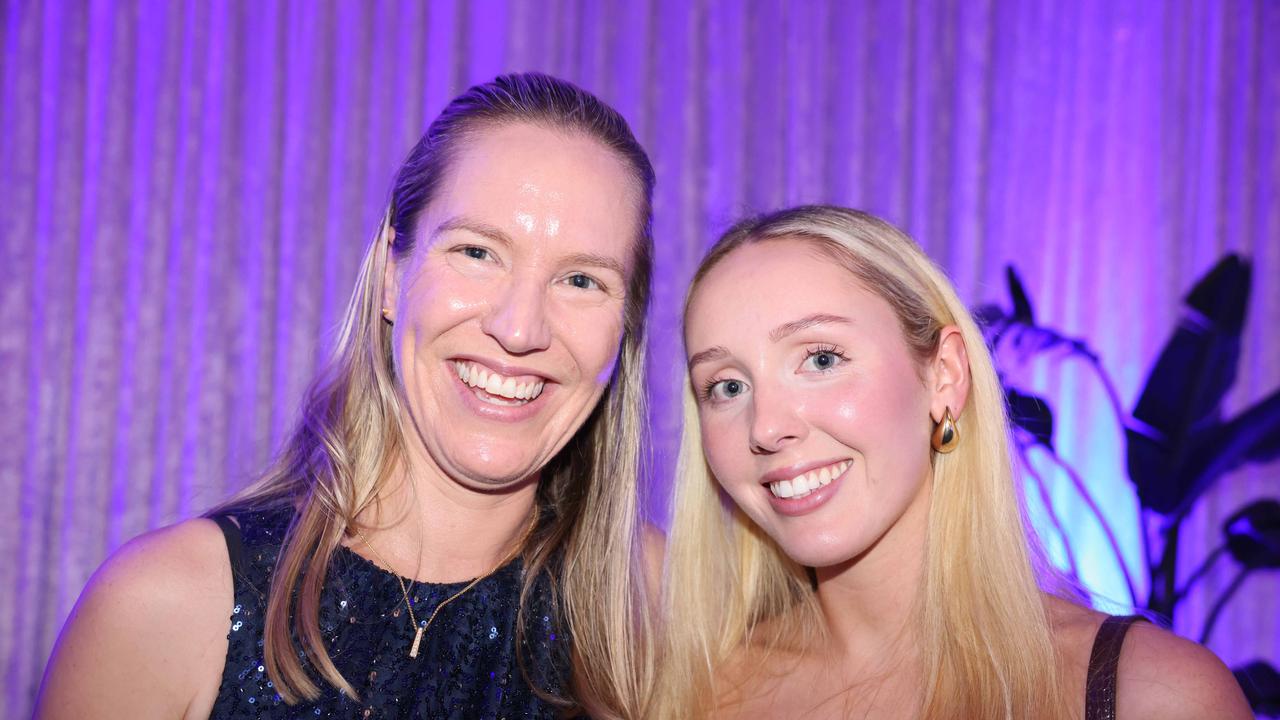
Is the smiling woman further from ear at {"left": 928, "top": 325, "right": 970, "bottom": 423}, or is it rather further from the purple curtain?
the purple curtain

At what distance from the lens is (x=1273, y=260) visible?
4387 millimetres

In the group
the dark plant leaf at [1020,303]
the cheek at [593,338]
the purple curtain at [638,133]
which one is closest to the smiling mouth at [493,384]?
the cheek at [593,338]

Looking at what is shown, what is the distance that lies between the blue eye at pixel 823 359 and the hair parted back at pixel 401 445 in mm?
378

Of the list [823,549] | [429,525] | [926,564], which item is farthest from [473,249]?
[926,564]

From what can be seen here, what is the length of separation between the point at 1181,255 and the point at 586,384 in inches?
144

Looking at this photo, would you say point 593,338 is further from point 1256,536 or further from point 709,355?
point 1256,536

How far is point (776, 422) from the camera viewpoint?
1831mm

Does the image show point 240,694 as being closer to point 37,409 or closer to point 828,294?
point 828,294

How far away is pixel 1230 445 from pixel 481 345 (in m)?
3.41

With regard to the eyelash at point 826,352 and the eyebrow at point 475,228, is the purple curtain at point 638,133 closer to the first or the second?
the eyelash at point 826,352

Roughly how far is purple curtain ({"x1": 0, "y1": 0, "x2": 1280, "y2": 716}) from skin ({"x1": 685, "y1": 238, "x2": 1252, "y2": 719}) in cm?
229

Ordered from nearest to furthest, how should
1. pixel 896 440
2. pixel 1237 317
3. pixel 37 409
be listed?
pixel 896 440, pixel 1237 317, pixel 37 409

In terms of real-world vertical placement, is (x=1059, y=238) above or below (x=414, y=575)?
above

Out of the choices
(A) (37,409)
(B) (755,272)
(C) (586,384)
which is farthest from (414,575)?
(A) (37,409)
